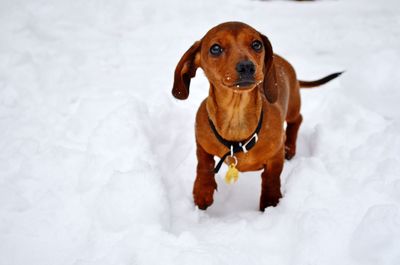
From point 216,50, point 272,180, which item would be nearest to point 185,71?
point 216,50

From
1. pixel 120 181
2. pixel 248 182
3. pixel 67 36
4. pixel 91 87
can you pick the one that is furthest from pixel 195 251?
pixel 67 36

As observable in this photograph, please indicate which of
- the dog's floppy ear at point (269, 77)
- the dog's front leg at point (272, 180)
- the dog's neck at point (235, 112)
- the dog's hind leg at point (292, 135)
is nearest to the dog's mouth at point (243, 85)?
the dog's neck at point (235, 112)

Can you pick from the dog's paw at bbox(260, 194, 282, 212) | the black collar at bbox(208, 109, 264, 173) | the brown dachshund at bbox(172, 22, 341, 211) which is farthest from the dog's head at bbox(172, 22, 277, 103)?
the dog's paw at bbox(260, 194, 282, 212)

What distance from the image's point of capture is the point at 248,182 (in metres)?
3.24

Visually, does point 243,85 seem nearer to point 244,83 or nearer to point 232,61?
point 244,83

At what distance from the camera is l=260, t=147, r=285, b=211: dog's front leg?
2707mm

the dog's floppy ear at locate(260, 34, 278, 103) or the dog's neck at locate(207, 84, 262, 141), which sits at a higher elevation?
the dog's floppy ear at locate(260, 34, 278, 103)

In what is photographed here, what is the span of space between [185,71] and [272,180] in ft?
3.00

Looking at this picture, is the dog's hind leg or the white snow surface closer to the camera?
the white snow surface

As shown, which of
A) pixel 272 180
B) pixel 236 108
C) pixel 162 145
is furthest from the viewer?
pixel 162 145

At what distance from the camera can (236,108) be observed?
8.32 ft

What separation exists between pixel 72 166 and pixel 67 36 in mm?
2329

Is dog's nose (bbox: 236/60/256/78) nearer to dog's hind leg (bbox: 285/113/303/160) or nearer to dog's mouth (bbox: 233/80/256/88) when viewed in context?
dog's mouth (bbox: 233/80/256/88)

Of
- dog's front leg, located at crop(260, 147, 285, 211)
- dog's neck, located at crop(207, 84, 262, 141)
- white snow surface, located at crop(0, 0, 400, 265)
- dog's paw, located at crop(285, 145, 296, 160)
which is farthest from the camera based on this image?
dog's paw, located at crop(285, 145, 296, 160)
